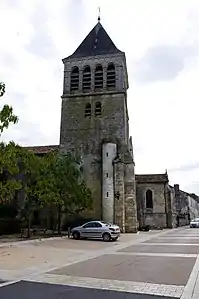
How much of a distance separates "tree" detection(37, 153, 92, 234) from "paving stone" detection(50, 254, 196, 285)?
53.5 ft

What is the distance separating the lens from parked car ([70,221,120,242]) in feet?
78.7

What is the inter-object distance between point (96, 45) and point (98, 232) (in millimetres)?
29632

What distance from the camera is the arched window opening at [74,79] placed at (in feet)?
141

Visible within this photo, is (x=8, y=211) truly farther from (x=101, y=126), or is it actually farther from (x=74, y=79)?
(x=74, y=79)

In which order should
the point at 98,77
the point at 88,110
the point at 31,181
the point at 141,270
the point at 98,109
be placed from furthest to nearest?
the point at 98,77, the point at 88,110, the point at 98,109, the point at 31,181, the point at 141,270

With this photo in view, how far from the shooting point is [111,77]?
42500 mm

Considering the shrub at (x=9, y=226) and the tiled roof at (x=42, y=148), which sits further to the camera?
the tiled roof at (x=42, y=148)

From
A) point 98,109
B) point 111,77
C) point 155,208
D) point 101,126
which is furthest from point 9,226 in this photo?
point 155,208

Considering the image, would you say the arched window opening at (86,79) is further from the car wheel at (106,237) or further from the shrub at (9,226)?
the car wheel at (106,237)

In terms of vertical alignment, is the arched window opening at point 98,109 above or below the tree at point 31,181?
above

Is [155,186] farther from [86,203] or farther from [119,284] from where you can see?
[119,284]

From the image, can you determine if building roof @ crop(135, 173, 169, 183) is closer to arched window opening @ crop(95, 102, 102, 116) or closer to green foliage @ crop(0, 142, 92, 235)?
arched window opening @ crop(95, 102, 102, 116)

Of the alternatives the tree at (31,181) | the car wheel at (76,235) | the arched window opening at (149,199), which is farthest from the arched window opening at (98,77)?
the car wheel at (76,235)

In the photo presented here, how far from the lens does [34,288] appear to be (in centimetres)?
727
